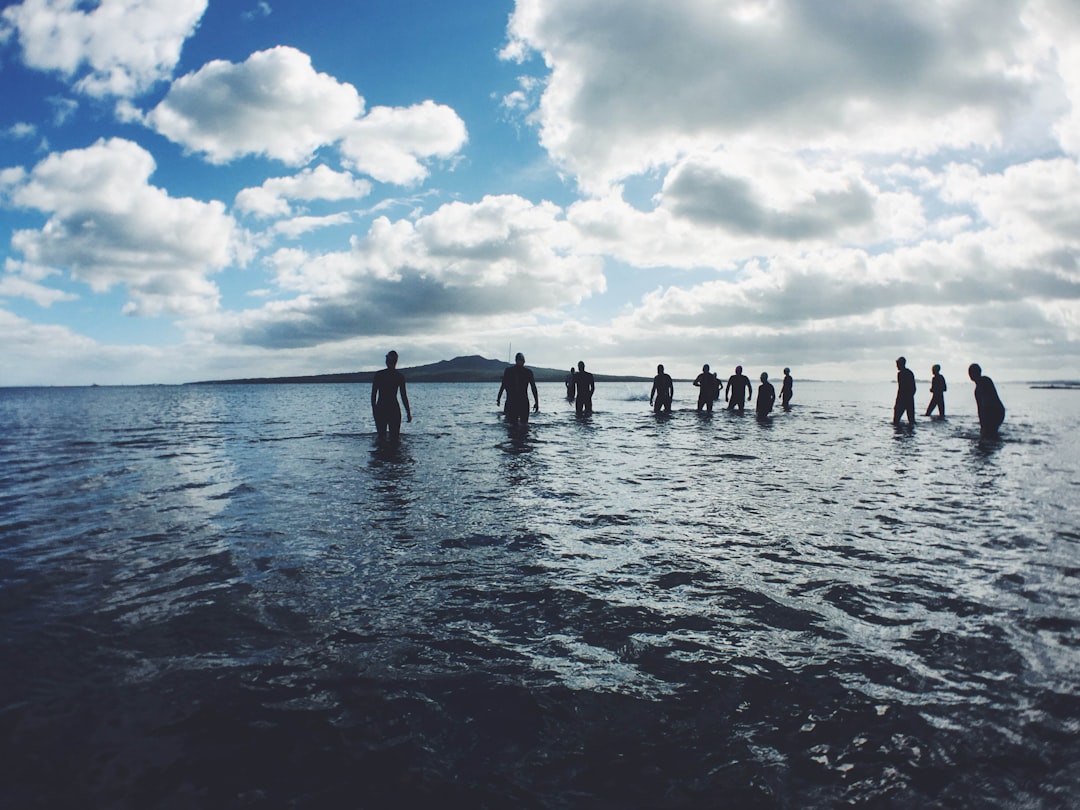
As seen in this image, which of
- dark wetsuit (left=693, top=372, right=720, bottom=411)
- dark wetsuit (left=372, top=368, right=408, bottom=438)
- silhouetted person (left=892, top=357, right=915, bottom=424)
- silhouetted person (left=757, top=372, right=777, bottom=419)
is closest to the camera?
dark wetsuit (left=372, top=368, right=408, bottom=438)

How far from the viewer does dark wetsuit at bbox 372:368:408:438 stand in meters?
16.9

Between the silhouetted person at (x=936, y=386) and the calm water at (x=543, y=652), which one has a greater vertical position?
the silhouetted person at (x=936, y=386)

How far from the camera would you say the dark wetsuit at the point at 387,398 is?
16875mm

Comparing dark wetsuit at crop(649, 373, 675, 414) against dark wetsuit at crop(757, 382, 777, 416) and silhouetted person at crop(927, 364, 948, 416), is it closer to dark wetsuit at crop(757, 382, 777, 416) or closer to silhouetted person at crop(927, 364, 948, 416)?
dark wetsuit at crop(757, 382, 777, 416)

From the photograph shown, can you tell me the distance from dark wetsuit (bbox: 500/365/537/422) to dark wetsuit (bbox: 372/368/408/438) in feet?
14.8

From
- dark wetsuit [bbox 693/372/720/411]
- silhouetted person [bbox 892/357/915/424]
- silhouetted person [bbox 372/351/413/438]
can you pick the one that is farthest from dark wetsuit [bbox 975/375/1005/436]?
silhouetted person [bbox 372/351/413/438]

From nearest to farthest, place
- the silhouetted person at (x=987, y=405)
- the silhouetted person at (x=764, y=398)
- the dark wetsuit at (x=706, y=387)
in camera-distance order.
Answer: the silhouetted person at (x=987, y=405)
the silhouetted person at (x=764, y=398)
the dark wetsuit at (x=706, y=387)

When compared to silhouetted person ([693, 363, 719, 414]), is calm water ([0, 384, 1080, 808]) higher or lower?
lower

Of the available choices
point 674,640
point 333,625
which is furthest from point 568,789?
point 333,625

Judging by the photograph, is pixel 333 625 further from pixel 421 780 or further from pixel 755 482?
pixel 755 482

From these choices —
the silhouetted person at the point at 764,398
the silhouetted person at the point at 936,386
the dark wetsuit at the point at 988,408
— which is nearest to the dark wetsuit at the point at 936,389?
the silhouetted person at the point at 936,386

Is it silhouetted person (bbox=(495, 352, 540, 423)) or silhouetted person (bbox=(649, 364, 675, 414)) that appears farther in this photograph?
silhouetted person (bbox=(649, 364, 675, 414))

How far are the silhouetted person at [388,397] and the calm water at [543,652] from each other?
304 inches

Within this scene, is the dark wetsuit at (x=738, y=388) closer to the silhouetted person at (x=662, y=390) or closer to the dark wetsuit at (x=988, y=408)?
the silhouetted person at (x=662, y=390)
